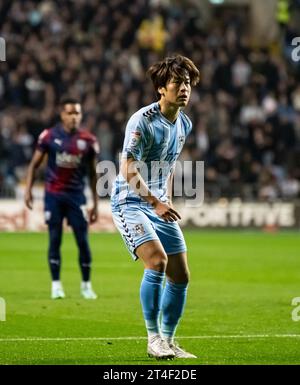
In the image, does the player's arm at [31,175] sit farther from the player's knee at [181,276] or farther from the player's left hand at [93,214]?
the player's knee at [181,276]

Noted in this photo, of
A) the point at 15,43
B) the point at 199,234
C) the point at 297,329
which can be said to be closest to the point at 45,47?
the point at 15,43

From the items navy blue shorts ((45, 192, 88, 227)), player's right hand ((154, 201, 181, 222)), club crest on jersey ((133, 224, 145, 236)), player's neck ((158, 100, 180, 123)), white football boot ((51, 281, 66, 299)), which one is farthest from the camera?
navy blue shorts ((45, 192, 88, 227))

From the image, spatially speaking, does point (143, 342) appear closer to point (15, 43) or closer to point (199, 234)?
point (199, 234)

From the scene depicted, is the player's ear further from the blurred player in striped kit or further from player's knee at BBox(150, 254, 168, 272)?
the blurred player in striped kit

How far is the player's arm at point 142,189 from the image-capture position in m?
8.94

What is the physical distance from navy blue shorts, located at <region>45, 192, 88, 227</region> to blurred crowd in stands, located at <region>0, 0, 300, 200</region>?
13077mm

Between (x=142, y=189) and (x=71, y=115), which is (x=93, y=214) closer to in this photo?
(x=71, y=115)

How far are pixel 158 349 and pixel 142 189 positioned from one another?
1223 millimetres

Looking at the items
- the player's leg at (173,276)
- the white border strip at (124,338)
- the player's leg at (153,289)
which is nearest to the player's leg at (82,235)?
the white border strip at (124,338)

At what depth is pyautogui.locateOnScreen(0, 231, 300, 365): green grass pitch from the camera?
9477 millimetres

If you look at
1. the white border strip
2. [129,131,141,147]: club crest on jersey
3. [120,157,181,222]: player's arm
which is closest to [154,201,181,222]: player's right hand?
[120,157,181,222]: player's arm

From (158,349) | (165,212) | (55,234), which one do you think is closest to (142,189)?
(165,212)

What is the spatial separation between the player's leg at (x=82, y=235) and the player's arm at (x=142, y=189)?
5.26m

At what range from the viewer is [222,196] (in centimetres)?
2958
